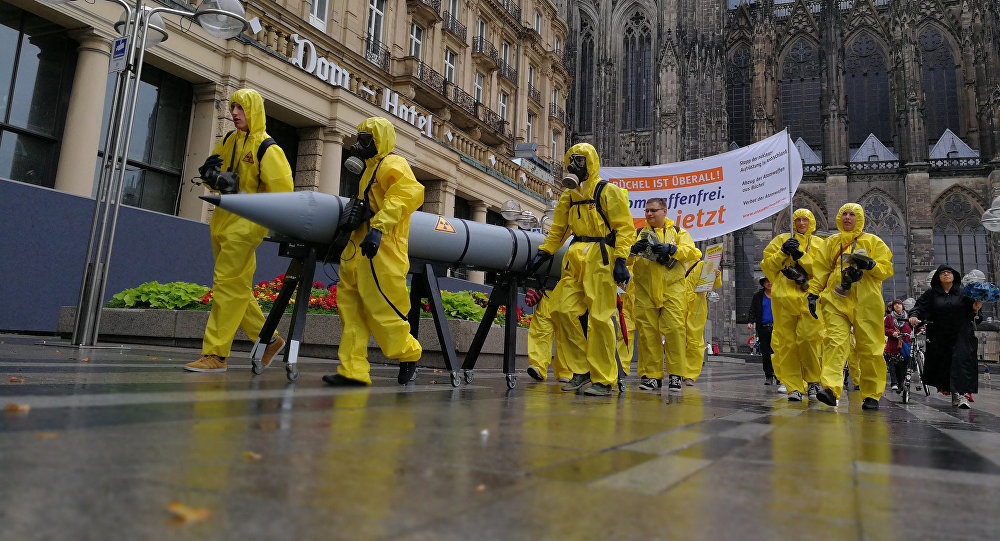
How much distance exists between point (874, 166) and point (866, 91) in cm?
653

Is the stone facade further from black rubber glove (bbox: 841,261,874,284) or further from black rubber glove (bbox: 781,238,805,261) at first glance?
black rubber glove (bbox: 841,261,874,284)

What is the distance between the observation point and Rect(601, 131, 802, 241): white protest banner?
1040cm

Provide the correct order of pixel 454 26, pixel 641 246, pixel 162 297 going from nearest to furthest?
pixel 641 246 < pixel 162 297 < pixel 454 26

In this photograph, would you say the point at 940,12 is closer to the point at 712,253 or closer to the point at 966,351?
the point at 712,253

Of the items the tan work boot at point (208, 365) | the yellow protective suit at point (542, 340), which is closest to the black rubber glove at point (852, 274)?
the yellow protective suit at point (542, 340)

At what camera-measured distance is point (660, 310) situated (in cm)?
771

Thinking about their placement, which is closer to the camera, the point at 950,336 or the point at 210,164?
the point at 210,164

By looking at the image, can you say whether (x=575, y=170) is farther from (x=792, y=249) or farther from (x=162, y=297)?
(x=162, y=297)

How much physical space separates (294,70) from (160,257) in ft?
18.6

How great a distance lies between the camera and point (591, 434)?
2.86 meters

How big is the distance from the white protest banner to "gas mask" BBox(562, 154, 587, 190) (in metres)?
4.62

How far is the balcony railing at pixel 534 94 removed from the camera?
99.7ft

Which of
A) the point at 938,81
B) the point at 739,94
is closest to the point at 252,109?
the point at 739,94

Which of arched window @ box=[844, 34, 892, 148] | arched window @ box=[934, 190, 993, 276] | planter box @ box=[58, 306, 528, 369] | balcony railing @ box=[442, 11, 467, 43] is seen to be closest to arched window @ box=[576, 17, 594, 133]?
arched window @ box=[844, 34, 892, 148]
